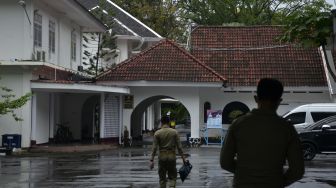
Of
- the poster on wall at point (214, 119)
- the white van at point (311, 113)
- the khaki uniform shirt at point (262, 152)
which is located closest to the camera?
the khaki uniform shirt at point (262, 152)

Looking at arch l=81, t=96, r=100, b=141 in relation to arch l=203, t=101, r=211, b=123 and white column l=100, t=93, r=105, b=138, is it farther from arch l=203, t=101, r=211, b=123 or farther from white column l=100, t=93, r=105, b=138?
arch l=203, t=101, r=211, b=123

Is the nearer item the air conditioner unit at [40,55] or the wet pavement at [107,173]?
the wet pavement at [107,173]

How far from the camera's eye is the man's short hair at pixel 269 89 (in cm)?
550

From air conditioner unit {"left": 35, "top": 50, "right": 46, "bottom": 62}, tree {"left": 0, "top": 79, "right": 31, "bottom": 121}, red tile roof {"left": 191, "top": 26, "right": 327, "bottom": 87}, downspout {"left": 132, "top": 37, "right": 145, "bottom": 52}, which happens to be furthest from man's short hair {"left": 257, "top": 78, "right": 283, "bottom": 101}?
downspout {"left": 132, "top": 37, "right": 145, "bottom": 52}

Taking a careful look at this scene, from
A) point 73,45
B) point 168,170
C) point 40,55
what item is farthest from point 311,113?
point 168,170

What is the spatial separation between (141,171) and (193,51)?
20.7m

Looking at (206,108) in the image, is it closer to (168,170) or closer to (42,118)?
(42,118)

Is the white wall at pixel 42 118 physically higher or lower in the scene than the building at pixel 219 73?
lower

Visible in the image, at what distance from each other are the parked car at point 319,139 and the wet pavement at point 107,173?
0.66 meters

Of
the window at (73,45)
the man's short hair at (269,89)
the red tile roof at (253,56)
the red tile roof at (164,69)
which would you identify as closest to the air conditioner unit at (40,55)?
the red tile roof at (164,69)

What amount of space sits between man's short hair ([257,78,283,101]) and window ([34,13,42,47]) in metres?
22.5

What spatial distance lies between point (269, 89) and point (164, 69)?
2757cm

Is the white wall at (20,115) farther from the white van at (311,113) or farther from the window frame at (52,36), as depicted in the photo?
the white van at (311,113)

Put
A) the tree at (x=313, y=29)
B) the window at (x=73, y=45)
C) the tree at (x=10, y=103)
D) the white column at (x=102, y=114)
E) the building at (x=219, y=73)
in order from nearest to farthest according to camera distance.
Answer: the tree at (x=313, y=29) < the tree at (x=10, y=103) < the white column at (x=102, y=114) < the building at (x=219, y=73) < the window at (x=73, y=45)
